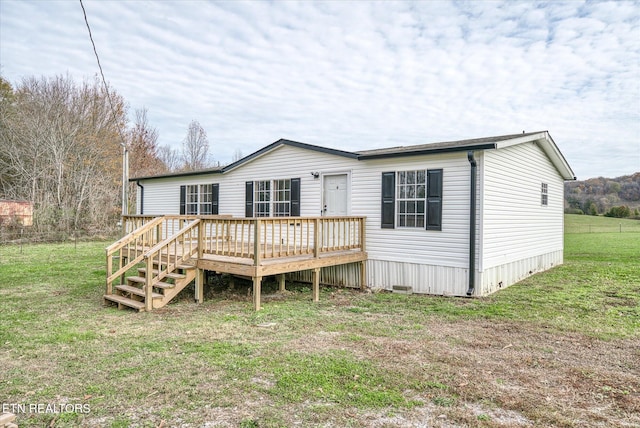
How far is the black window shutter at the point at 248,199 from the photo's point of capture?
11172mm

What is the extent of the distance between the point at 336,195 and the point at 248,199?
9.54ft

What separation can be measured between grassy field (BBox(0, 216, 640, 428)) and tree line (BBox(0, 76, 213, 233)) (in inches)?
549

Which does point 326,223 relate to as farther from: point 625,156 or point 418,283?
point 625,156

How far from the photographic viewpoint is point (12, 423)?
270cm

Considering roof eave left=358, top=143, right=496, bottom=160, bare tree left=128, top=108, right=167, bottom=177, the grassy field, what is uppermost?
bare tree left=128, top=108, right=167, bottom=177

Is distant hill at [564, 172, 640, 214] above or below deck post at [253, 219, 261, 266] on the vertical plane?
above

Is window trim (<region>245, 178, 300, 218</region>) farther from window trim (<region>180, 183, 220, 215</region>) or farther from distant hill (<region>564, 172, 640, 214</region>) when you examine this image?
distant hill (<region>564, 172, 640, 214</region>)

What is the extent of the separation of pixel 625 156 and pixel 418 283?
2957cm

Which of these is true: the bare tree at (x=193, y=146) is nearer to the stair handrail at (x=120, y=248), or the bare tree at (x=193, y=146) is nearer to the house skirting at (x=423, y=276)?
the house skirting at (x=423, y=276)

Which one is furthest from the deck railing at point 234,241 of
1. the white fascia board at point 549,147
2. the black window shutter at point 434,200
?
the white fascia board at point 549,147

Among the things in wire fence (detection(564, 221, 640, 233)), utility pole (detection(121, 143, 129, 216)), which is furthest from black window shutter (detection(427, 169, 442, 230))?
wire fence (detection(564, 221, 640, 233))

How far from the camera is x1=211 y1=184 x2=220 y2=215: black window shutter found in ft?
40.0

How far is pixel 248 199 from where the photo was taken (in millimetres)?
11242

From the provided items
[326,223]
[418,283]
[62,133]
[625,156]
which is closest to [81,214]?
[62,133]
